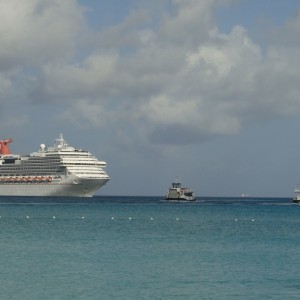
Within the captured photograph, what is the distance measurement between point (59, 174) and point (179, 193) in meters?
31.7

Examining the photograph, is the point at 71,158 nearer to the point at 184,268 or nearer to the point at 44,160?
the point at 44,160

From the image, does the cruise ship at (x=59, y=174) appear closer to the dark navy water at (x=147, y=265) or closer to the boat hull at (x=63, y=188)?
the boat hull at (x=63, y=188)

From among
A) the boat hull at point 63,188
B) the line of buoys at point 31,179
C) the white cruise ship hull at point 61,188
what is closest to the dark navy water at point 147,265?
the boat hull at point 63,188

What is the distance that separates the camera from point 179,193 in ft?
623

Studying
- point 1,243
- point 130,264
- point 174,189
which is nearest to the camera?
point 130,264

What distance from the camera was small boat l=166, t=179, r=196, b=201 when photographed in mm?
189875

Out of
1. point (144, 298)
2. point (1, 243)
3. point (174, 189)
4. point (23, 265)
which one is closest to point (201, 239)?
point (1, 243)

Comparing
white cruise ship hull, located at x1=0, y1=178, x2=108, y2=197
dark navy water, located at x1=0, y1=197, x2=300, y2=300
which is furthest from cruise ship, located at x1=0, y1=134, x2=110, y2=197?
dark navy water, located at x1=0, y1=197, x2=300, y2=300

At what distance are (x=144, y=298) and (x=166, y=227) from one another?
44101mm

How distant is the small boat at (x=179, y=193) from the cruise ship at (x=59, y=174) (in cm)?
1742

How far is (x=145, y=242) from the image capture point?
188ft

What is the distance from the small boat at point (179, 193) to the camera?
18988 centimetres

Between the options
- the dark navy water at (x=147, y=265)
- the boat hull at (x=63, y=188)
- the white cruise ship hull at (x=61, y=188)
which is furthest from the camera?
the white cruise ship hull at (x=61, y=188)

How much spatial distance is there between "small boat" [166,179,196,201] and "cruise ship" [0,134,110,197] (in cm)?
1742
